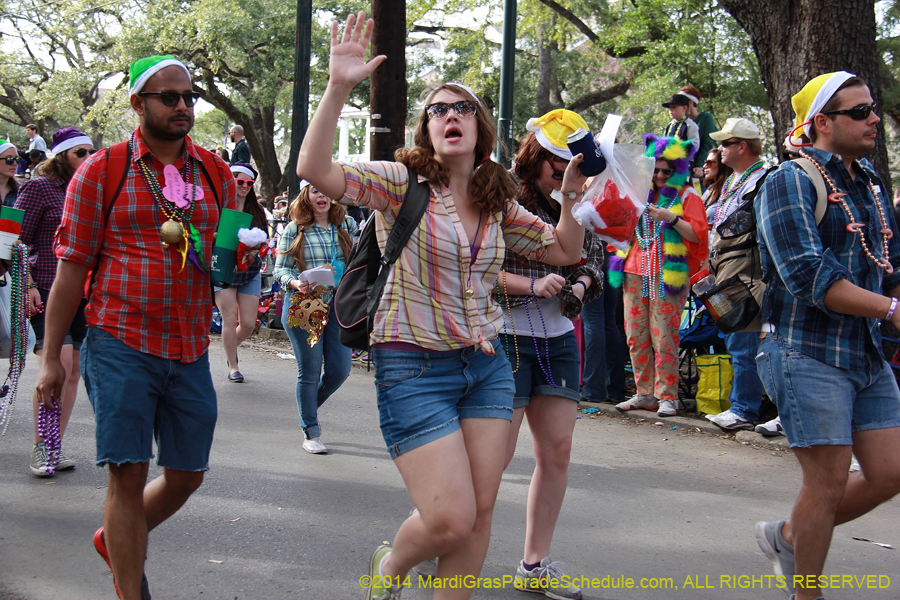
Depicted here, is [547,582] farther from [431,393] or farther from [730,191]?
[730,191]

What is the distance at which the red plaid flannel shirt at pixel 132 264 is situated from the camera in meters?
3.12

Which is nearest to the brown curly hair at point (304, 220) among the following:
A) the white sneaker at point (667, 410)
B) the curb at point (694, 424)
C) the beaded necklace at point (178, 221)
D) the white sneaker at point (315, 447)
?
the white sneaker at point (315, 447)

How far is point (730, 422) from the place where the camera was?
6.88 meters

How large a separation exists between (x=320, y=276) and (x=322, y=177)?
3.21 metres

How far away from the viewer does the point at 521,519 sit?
480 cm

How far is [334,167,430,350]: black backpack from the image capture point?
2967mm

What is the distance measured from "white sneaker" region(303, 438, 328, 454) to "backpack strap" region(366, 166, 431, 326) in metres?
3.30

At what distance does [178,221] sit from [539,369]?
1666 mm

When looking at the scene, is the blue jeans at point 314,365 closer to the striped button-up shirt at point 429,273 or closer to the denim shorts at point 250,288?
the denim shorts at point 250,288

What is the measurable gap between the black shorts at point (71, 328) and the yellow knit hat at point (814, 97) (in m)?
4.35

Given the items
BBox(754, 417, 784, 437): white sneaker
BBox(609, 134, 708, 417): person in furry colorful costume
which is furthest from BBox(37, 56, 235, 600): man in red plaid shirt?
BBox(754, 417, 784, 437): white sneaker

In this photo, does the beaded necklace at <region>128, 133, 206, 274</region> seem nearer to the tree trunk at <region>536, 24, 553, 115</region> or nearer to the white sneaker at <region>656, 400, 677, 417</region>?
the white sneaker at <region>656, 400, 677, 417</region>

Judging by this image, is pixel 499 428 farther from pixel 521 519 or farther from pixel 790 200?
pixel 521 519

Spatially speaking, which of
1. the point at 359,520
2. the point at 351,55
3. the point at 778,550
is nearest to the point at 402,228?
the point at 351,55
